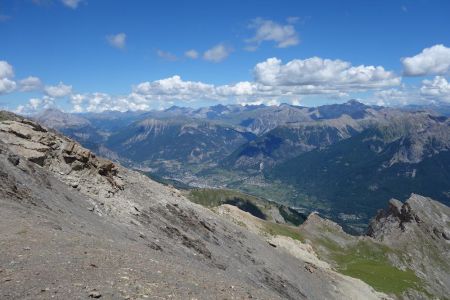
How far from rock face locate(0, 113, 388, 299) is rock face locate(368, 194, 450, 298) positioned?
310 feet

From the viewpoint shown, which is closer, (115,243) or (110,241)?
(115,243)

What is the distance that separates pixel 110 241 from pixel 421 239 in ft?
567

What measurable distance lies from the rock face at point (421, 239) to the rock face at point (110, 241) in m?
94.5

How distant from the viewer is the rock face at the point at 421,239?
6550 inches

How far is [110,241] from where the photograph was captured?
36344mm

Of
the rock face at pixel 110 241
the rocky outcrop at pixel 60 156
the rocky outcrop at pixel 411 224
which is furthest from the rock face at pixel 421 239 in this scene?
the rocky outcrop at pixel 60 156

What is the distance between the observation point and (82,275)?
25703mm

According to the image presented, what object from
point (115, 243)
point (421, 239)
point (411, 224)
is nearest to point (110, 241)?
point (115, 243)

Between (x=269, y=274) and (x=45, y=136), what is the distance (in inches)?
1361

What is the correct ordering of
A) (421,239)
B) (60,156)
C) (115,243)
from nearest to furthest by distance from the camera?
(115,243) < (60,156) < (421,239)

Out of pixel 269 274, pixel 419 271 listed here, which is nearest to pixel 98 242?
pixel 269 274

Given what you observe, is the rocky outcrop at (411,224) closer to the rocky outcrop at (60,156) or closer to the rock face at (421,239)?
the rock face at (421,239)

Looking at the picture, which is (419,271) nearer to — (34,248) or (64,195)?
(64,195)

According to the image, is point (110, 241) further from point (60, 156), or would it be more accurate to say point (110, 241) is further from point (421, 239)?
point (421, 239)
